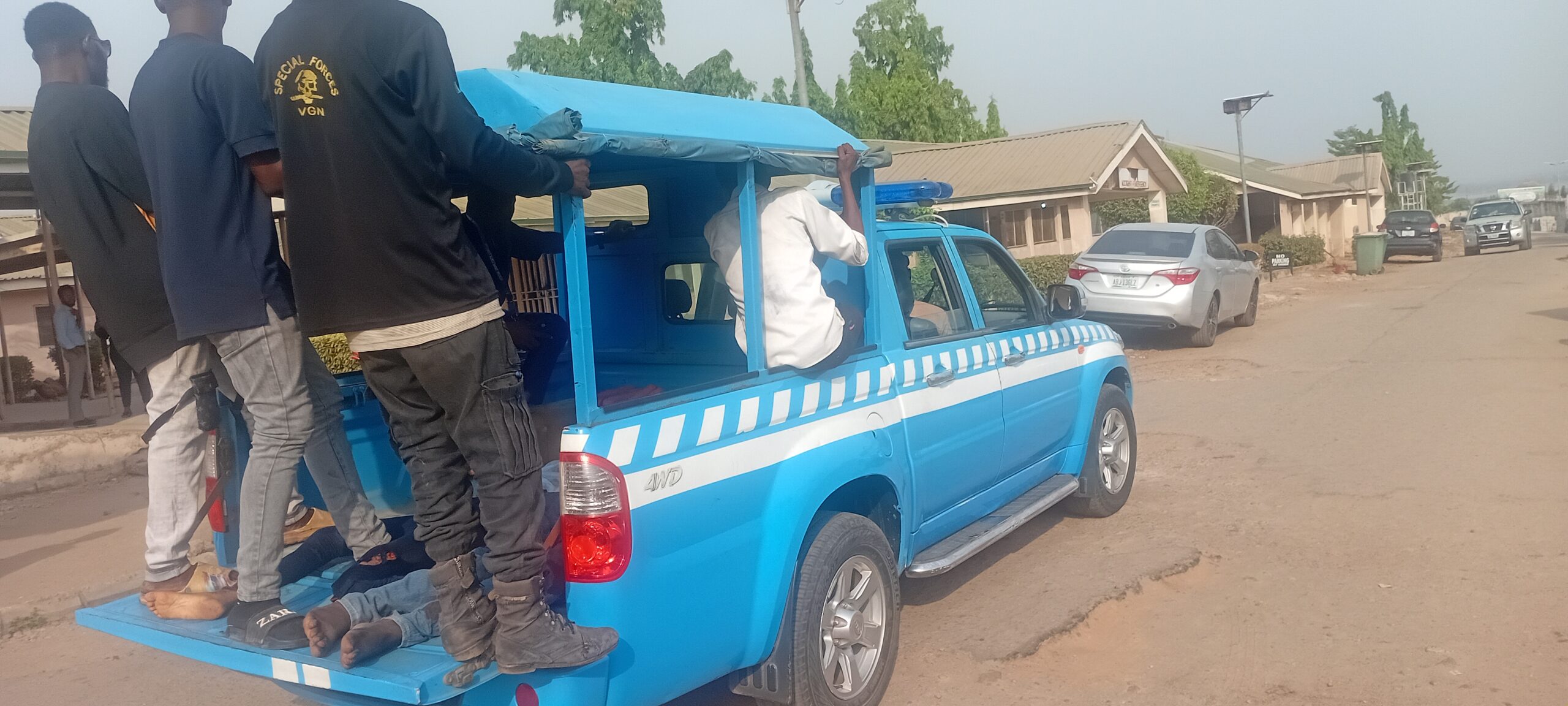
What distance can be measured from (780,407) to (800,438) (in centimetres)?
13

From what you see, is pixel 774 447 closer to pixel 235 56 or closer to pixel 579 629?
pixel 579 629

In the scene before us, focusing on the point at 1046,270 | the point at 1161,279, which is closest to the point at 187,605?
the point at 1161,279

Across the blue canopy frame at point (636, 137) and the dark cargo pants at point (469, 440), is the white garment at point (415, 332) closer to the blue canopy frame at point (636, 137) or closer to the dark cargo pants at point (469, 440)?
A: the dark cargo pants at point (469, 440)

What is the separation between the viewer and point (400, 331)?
111 inches

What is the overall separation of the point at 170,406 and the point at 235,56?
1.11 metres

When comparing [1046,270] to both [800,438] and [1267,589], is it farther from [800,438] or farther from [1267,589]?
[800,438]

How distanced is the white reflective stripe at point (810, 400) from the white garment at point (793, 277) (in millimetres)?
95

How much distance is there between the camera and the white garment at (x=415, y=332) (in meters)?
2.81

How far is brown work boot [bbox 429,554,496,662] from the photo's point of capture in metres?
2.91

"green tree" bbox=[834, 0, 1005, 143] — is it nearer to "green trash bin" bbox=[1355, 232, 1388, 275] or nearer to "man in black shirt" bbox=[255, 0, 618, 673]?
"green trash bin" bbox=[1355, 232, 1388, 275]

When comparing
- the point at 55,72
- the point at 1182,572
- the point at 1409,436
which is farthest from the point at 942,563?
the point at 1409,436

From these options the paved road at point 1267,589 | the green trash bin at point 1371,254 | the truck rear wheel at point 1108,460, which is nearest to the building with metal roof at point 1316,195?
the green trash bin at point 1371,254

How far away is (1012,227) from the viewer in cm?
2634

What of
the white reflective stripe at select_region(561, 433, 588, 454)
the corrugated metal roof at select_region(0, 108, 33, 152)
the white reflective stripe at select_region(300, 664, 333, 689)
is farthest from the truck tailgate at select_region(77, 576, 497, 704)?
the corrugated metal roof at select_region(0, 108, 33, 152)
